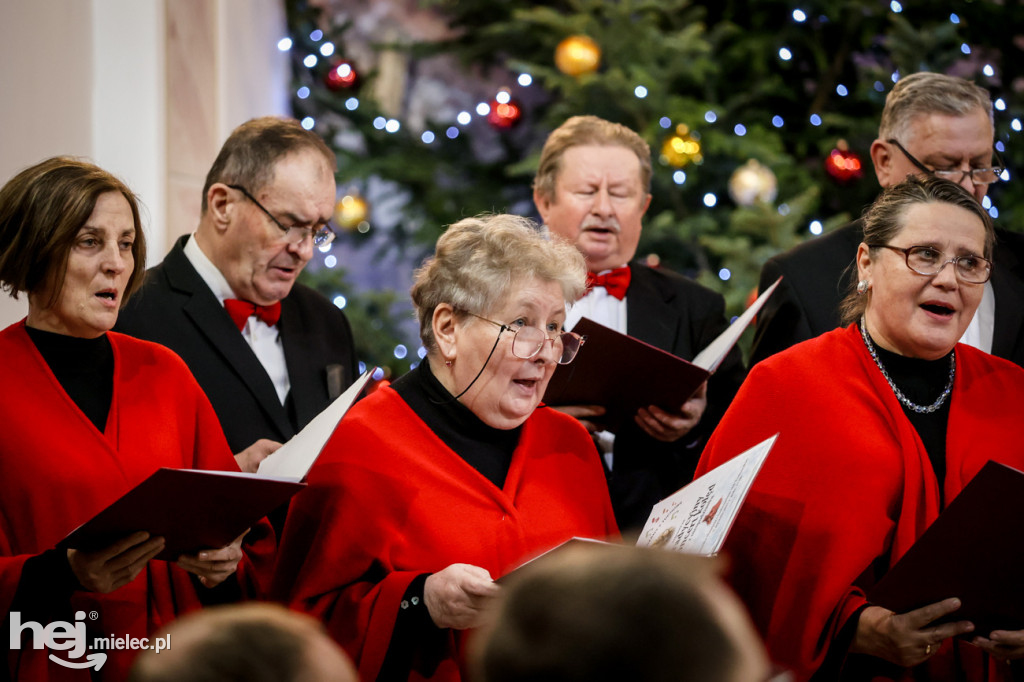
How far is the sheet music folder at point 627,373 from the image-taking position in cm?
283

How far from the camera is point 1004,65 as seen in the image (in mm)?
6113

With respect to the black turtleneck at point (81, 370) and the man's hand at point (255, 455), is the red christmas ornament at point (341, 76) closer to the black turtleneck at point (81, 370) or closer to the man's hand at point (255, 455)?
the man's hand at point (255, 455)

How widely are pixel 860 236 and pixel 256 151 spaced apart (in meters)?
2.07

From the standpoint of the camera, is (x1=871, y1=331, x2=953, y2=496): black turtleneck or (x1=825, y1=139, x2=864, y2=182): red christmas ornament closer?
(x1=871, y1=331, x2=953, y2=496): black turtleneck

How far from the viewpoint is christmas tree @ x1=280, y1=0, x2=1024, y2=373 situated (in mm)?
5648

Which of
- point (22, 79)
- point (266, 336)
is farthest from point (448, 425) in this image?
point (22, 79)

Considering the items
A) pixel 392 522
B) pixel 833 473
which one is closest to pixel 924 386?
pixel 833 473

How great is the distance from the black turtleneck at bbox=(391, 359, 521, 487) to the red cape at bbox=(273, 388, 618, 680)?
0.11 ft

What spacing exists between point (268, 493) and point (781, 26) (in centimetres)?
536

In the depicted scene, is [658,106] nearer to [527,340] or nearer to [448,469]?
[527,340]

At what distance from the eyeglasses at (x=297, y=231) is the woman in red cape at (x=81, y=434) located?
77cm

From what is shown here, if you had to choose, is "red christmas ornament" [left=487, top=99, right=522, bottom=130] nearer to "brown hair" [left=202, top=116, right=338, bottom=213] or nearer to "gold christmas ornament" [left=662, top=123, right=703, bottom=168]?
"gold christmas ornament" [left=662, top=123, right=703, bottom=168]

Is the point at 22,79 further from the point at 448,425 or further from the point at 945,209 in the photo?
the point at 945,209

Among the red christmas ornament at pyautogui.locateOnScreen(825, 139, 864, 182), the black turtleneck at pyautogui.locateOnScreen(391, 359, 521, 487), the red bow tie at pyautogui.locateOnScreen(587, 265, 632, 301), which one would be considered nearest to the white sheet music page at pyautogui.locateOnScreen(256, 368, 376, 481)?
the black turtleneck at pyautogui.locateOnScreen(391, 359, 521, 487)
